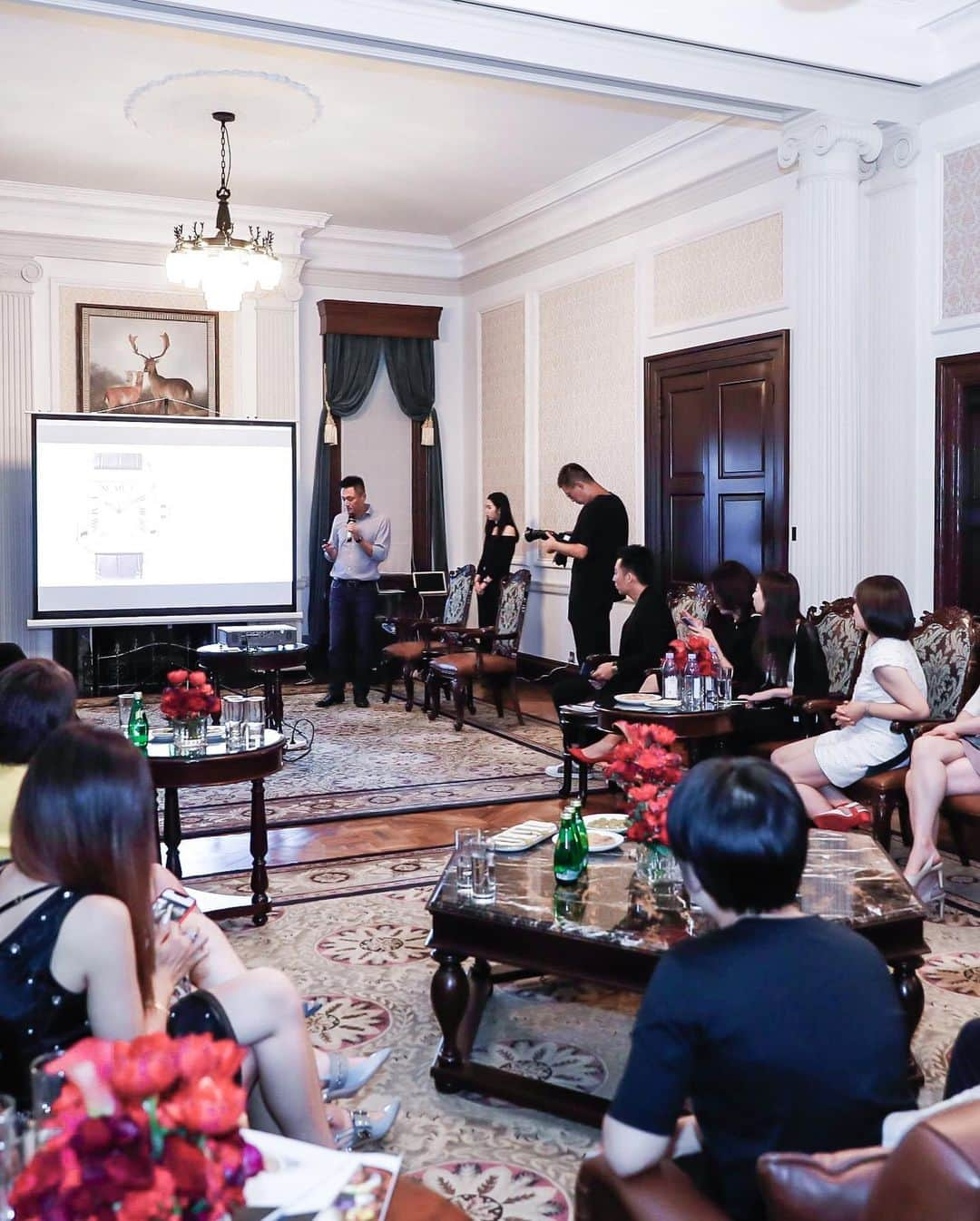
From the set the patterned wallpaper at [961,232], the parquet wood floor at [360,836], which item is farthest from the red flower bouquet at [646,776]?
the patterned wallpaper at [961,232]

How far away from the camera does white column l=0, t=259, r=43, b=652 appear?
9.21 meters

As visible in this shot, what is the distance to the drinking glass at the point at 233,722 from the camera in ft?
14.2

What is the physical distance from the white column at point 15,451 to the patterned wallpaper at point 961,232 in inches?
259

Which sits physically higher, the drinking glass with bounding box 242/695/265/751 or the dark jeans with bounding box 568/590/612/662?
the dark jeans with bounding box 568/590/612/662

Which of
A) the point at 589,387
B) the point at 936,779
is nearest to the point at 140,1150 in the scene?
the point at 936,779

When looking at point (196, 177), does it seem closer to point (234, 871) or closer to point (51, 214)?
point (51, 214)

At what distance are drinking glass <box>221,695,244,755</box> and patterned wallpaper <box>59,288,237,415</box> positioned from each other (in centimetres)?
576

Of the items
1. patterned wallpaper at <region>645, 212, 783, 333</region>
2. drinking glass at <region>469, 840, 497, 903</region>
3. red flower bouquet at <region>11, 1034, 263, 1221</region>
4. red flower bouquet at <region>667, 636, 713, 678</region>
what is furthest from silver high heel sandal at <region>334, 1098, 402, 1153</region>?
patterned wallpaper at <region>645, 212, 783, 333</region>

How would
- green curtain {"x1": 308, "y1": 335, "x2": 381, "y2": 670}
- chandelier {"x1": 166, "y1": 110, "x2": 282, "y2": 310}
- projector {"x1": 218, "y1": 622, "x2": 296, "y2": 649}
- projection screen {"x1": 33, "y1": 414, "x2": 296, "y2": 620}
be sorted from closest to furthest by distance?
chandelier {"x1": 166, "y1": 110, "x2": 282, "y2": 310} < projector {"x1": 218, "y1": 622, "x2": 296, "y2": 649} < projection screen {"x1": 33, "y1": 414, "x2": 296, "y2": 620} < green curtain {"x1": 308, "y1": 335, "x2": 381, "y2": 670}

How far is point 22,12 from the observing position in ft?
18.3

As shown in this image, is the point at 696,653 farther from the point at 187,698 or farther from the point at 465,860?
the point at 465,860

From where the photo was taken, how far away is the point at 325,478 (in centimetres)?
1026

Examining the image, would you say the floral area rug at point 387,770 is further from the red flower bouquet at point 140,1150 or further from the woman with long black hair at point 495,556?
the red flower bouquet at point 140,1150

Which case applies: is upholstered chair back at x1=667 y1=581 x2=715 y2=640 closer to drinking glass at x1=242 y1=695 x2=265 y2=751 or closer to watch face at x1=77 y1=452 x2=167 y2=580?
drinking glass at x1=242 y1=695 x2=265 y2=751
